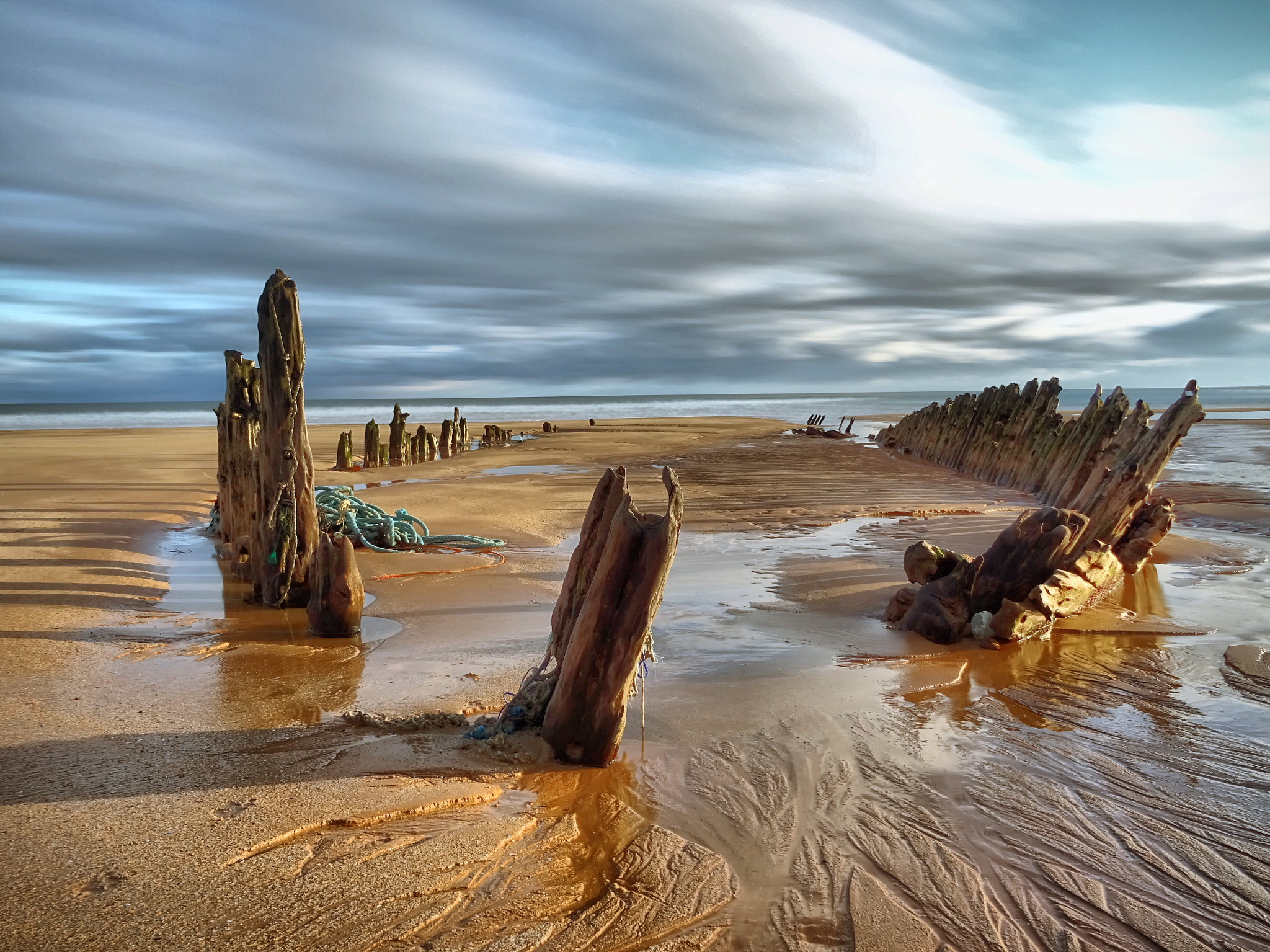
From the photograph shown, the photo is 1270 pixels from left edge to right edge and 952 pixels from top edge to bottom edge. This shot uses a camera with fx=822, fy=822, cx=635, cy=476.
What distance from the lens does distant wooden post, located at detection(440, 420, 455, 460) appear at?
2830cm

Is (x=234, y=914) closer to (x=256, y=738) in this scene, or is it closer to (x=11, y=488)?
(x=256, y=738)

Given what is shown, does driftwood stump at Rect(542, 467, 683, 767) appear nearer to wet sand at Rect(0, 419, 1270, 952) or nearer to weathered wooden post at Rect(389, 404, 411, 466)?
wet sand at Rect(0, 419, 1270, 952)

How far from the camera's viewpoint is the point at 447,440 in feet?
96.0

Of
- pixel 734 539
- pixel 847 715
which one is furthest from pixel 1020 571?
pixel 734 539

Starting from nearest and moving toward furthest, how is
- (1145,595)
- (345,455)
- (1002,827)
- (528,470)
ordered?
(1002,827) < (1145,595) < (528,470) < (345,455)

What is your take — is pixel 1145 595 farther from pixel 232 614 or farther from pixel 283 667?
pixel 232 614

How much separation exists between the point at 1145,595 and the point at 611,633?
7098 mm

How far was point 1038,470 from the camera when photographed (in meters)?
18.1

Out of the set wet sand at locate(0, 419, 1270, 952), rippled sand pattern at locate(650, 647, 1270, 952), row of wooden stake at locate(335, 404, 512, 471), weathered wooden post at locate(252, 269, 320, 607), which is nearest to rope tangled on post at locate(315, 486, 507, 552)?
wet sand at locate(0, 419, 1270, 952)

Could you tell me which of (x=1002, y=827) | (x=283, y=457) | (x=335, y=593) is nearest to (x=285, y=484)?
(x=283, y=457)

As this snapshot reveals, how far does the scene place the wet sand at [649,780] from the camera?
3.10 meters

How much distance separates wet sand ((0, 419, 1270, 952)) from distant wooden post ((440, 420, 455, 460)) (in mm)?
19184

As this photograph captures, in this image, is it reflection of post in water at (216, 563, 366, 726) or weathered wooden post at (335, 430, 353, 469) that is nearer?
reflection of post in water at (216, 563, 366, 726)

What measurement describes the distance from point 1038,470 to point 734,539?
9834mm
